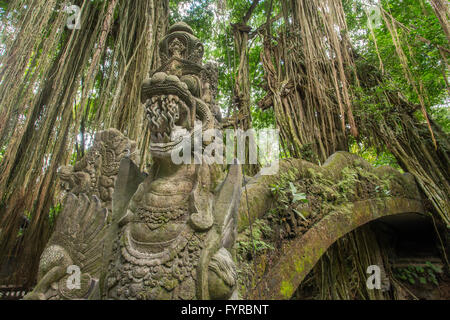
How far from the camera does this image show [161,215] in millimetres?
1311

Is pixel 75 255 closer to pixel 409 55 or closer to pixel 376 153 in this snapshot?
pixel 376 153

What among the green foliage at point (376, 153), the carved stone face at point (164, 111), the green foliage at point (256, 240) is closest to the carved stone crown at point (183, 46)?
the carved stone face at point (164, 111)

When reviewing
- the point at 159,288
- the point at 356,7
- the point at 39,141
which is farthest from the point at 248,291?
the point at 356,7

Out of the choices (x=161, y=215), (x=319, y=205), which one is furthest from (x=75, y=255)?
(x=319, y=205)

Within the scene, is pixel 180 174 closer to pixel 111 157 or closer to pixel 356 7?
pixel 111 157

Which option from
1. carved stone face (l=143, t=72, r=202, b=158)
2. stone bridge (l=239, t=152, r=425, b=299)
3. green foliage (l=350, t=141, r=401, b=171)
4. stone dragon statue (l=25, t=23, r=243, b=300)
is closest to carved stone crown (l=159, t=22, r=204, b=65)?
stone dragon statue (l=25, t=23, r=243, b=300)

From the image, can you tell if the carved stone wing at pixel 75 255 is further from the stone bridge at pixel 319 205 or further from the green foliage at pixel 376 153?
the green foliage at pixel 376 153

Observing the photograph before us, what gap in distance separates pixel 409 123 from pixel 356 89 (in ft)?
3.01

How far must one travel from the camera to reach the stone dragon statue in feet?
3.89

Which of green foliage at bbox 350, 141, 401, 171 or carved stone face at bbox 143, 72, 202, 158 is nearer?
carved stone face at bbox 143, 72, 202, 158

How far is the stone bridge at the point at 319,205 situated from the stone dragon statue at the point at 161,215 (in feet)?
0.97

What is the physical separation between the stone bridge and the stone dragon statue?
0.29m

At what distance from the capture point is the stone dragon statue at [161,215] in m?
1.18

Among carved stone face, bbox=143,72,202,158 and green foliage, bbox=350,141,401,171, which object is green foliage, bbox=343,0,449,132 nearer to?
green foliage, bbox=350,141,401,171
